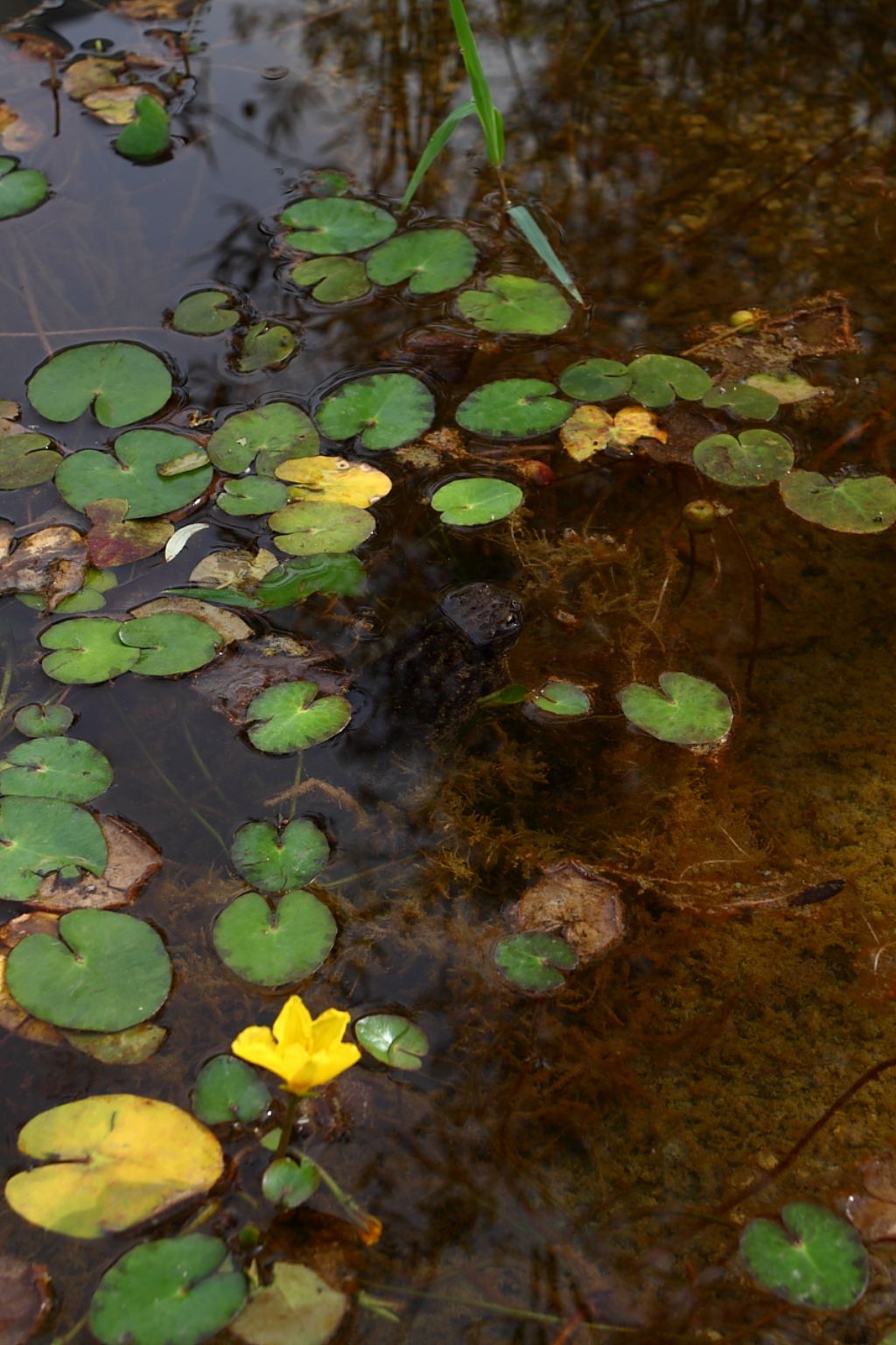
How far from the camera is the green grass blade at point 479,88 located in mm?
2617

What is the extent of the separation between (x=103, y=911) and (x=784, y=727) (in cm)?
125

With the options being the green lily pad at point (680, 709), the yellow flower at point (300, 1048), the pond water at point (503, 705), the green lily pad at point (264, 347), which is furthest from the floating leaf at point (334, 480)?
the yellow flower at point (300, 1048)

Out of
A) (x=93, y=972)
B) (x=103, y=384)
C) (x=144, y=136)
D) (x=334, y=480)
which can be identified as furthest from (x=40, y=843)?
(x=144, y=136)

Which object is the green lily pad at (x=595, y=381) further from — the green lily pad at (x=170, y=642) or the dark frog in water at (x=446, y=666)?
the green lily pad at (x=170, y=642)

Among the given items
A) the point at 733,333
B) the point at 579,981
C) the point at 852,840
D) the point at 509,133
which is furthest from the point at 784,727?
the point at 509,133

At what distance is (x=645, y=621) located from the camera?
2.21 m

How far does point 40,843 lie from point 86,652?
0.42 meters

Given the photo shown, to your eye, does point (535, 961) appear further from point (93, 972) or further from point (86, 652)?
point (86, 652)

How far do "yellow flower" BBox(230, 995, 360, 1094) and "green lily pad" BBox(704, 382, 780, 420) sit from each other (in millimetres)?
1781

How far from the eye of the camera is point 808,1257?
4.75ft

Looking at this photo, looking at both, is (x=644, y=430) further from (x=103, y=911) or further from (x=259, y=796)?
(x=103, y=911)

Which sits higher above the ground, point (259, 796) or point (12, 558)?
point (12, 558)

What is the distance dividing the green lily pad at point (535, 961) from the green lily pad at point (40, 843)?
689mm

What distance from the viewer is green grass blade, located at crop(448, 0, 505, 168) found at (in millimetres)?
2617
